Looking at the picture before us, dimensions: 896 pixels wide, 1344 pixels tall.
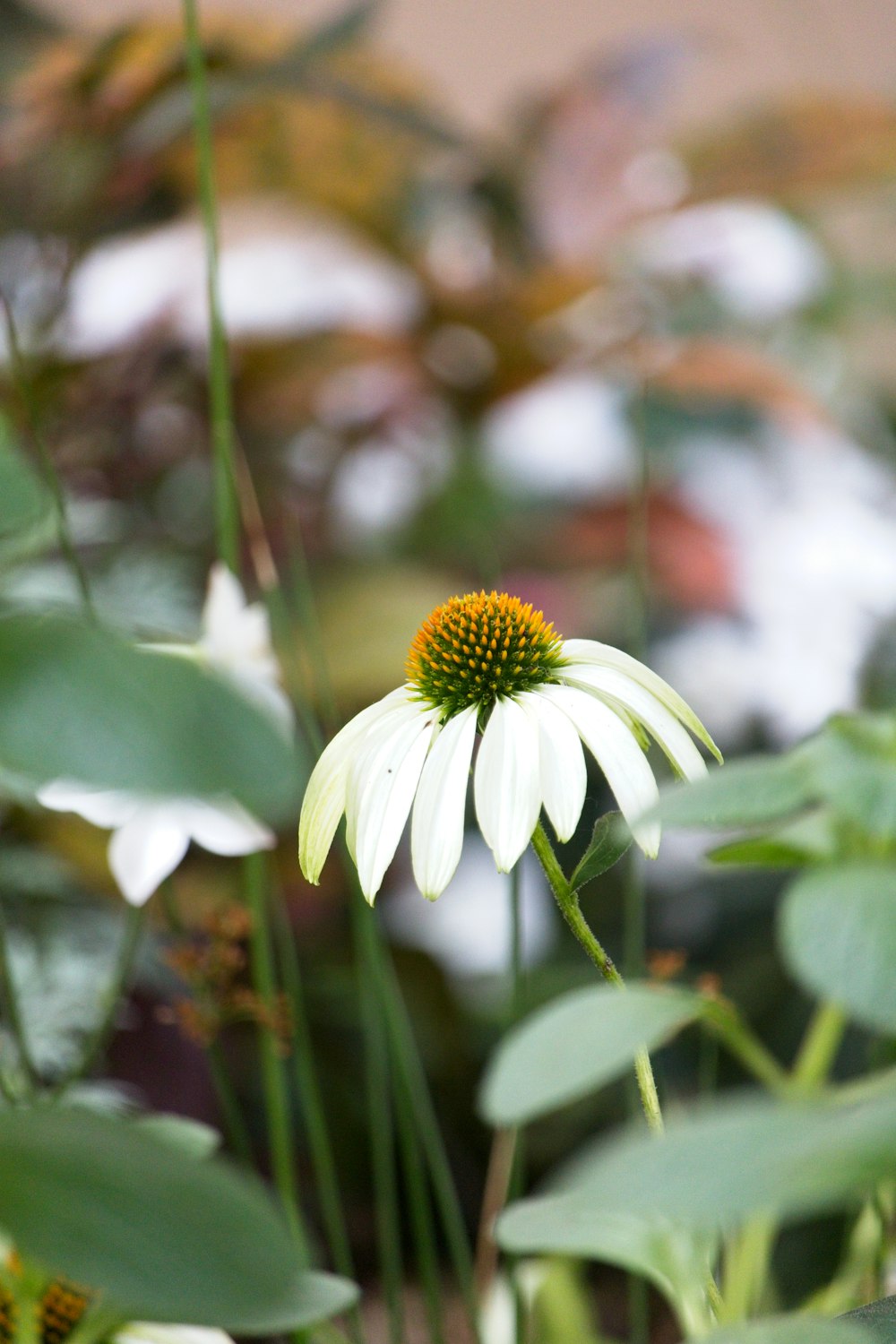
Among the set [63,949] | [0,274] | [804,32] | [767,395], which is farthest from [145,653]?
[804,32]

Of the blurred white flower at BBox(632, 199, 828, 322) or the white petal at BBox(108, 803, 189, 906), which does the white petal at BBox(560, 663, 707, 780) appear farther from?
the blurred white flower at BBox(632, 199, 828, 322)

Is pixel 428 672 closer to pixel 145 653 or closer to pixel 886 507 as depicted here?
pixel 145 653

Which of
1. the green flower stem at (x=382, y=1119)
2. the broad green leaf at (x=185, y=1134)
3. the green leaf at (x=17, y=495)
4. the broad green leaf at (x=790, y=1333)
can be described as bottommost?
the green flower stem at (x=382, y=1119)

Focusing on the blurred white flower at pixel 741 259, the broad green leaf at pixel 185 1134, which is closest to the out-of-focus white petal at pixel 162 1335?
the broad green leaf at pixel 185 1134

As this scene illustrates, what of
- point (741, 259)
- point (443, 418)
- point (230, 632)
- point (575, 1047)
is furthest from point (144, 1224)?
point (741, 259)

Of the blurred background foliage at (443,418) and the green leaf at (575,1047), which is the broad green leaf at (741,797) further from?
the blurred background foliage at (443,418)

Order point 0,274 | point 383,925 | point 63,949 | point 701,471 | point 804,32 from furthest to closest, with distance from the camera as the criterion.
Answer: point 804,32, point 701,471, point 383,925, point 0,274, point 63,949

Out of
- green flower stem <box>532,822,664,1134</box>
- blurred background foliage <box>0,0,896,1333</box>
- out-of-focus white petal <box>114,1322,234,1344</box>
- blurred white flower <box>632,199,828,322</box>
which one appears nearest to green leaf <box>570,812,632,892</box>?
green flower stem <box>532,822,664,1134</box>

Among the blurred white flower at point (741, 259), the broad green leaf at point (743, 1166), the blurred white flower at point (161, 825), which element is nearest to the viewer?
the broad green leaf at point (743, 1166)
